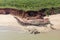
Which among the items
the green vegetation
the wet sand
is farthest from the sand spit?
the green vegetation

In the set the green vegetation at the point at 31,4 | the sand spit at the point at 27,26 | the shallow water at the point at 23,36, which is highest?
the green vegetation at the point at 31,4

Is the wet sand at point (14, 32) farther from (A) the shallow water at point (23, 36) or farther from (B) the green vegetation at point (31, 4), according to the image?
(B) the green vegetation at point (31, 4)

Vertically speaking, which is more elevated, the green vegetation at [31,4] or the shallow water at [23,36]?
the green vegetation at [31,4]

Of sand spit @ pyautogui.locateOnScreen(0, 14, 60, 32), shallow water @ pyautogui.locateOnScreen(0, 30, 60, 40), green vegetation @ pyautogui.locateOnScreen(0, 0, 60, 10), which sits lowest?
shallow water @ pyautogui.locateOnScreen(0, 30, 60, 40)

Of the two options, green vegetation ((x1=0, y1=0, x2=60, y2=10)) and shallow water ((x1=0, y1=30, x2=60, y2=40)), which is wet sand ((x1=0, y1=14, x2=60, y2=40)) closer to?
shallow water ((x1=0, y1=30, x2=60, y2=40))

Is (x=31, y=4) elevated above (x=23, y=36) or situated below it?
above

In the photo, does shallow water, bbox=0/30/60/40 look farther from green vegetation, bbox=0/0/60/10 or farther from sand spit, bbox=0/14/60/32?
green vegetation, bbox=0/0/60/10

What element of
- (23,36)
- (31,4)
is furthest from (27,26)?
(31,4)

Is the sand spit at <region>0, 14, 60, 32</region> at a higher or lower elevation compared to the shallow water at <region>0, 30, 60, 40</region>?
higher

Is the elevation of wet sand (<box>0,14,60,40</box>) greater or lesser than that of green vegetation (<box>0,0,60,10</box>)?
lesser

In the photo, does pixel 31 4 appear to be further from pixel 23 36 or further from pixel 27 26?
pixel 23 36

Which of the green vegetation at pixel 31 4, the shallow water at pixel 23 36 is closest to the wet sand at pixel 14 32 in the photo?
the shallow water at pixel 23 36

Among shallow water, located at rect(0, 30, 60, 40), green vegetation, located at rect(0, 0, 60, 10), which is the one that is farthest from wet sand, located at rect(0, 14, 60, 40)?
green vegetation, located at rect(0, 0, 60, 10)
